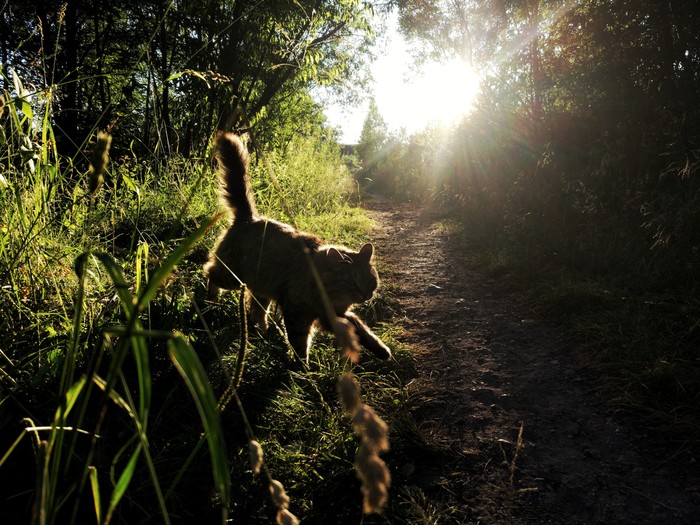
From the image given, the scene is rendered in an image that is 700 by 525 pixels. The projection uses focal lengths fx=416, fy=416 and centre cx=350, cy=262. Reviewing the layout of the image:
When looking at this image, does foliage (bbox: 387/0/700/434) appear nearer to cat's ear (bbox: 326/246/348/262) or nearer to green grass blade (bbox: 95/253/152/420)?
cat's ear (bbox: 326/246/348/262)

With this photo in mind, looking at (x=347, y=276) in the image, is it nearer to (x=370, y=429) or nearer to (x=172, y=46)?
(x=370, y=429)

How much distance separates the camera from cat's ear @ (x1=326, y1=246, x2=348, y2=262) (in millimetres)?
3242

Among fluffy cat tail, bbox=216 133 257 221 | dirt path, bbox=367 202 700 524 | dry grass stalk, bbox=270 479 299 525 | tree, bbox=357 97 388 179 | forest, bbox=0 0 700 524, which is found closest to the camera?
dry grass stalk, bbox=270 479 299 525

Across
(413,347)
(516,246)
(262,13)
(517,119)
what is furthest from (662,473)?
(262,13)

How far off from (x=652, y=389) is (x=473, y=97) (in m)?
7.82

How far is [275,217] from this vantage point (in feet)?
17.9

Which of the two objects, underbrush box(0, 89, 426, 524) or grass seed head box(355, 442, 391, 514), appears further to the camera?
underbrush box(0, 89, 426, 524)

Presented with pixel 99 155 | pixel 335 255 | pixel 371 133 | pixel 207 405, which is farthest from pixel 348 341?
pixel 371 133

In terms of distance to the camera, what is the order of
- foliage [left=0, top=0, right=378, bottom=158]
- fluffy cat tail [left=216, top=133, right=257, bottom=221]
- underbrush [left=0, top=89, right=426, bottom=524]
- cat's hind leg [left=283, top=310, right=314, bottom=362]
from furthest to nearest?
1. foliage [left=0, top=0, right=378, bottom=158]
2. fluffy cat tail [left=216, top=133, right=257, bottom=221]
3. cat's hind leg [left=283, top=310, right=314, bottom=362]
4. underbrush [left=0, top=89, right=426, bottom=524]

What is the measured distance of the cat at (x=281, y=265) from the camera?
3.19 metres

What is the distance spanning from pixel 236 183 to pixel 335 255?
1.06 m

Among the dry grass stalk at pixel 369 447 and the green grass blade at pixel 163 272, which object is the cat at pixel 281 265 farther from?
the dry grass stalk at pixel 369 447

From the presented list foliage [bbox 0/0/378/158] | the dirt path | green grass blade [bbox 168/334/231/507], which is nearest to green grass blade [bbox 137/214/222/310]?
green grass blade [bbox 168/334/231/507]

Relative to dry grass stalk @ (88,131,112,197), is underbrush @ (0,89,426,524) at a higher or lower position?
lower
